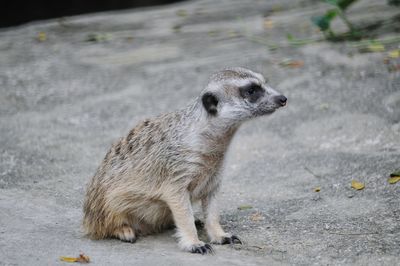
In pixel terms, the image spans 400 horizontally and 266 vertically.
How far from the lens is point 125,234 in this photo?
4.50 m

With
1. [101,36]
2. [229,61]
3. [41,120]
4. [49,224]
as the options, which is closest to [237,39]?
[229,61]

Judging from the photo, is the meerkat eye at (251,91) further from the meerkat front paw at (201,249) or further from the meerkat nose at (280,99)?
the meerkat front paw at (201,249)

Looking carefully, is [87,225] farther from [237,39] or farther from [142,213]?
[237,39]

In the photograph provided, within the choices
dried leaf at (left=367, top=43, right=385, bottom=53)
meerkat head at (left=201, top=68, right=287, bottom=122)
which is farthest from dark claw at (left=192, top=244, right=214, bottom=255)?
dried leaf at (left=367, top=43, right=385, bottom=53)

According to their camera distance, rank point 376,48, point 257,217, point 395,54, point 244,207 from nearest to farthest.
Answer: point 257,217 → point 244,207 → point 395,54 → point 376,48

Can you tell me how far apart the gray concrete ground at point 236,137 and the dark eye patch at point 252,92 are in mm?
945

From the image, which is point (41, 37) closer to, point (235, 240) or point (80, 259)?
point (235, 240)

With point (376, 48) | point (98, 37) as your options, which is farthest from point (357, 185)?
point (98, 37)

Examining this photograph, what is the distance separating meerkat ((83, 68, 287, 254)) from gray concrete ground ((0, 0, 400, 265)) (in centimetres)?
15

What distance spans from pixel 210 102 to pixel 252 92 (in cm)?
28

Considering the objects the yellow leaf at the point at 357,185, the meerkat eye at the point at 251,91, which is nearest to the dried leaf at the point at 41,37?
the yellow leaf at the point at 357,185

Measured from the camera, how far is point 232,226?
482cm

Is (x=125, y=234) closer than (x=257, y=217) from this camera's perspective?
Yes

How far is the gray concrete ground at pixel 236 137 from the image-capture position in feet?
14.2
